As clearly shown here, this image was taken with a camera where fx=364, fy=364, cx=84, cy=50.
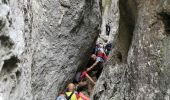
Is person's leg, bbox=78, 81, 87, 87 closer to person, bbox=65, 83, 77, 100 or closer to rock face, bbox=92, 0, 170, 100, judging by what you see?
person, bbox=65, 83, 77, 100

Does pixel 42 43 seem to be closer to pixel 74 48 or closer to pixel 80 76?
pixel 74 48

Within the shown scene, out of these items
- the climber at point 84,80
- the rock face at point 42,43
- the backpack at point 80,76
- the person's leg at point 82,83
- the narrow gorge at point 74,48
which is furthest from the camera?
the backpack at point 80,76

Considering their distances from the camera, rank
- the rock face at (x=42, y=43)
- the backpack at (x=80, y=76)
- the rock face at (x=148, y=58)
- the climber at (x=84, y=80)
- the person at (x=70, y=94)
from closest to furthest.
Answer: the rock face at (x=42, y=43) → the rock face at (x=148, y=58) → the person at (x=70, y=94) → the climber at (x=84, y=80) → the backpack at (x=80, y=76)

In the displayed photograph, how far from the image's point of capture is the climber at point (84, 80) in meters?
15.0

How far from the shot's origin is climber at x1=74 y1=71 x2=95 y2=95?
1495cm

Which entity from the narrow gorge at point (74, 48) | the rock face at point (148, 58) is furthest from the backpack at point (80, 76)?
the rock face at point (148, 58)

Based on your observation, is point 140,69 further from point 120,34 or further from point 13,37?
point 13,37

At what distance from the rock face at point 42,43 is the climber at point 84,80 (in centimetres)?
45

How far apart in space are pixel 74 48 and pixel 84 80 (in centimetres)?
187

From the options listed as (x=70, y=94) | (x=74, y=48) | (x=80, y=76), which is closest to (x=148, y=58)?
(x=70, y=94)

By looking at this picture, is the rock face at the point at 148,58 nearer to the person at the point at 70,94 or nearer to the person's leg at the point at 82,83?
the person at the point at 70,94

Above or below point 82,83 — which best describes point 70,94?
above

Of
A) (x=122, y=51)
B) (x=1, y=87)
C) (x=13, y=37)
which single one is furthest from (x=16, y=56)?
(x=122, y=51)

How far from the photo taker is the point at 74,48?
46.5ft
